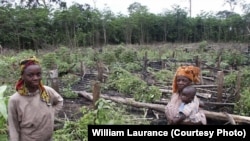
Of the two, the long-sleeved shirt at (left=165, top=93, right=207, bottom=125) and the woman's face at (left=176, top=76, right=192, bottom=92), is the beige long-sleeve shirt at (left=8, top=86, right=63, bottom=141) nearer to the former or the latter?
the long-sleeved shirt at (left=165, top=93, right=207, bottom=125)

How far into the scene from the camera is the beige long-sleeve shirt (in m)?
2.89

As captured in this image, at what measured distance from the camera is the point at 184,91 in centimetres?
314

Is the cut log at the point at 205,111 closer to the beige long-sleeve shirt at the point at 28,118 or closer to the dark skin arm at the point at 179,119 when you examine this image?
the dark skin arm at the point at 179,119

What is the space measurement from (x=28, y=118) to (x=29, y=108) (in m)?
0.09

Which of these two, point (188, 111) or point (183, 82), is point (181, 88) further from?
point (188, 111)

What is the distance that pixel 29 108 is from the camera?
291 cm

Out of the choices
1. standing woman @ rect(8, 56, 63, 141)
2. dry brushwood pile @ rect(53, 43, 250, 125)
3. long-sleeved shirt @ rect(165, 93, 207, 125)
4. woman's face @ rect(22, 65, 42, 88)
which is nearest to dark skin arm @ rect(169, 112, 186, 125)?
long-sleeved shirt @ rect(165, 93, 207, 125)

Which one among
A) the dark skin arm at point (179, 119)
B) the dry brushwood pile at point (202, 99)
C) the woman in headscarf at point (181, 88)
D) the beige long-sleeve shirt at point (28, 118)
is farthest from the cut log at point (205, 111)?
the beige long-sleeve shirt at point (28, 118)

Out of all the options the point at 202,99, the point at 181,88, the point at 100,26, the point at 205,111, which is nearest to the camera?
the point at 181,88

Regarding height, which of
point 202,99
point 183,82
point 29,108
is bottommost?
point 202,99

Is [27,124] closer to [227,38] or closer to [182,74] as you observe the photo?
[182,74]

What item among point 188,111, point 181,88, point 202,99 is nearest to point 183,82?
point 181,88

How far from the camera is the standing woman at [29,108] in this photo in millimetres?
2889

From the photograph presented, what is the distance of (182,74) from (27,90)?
1.44 meters
